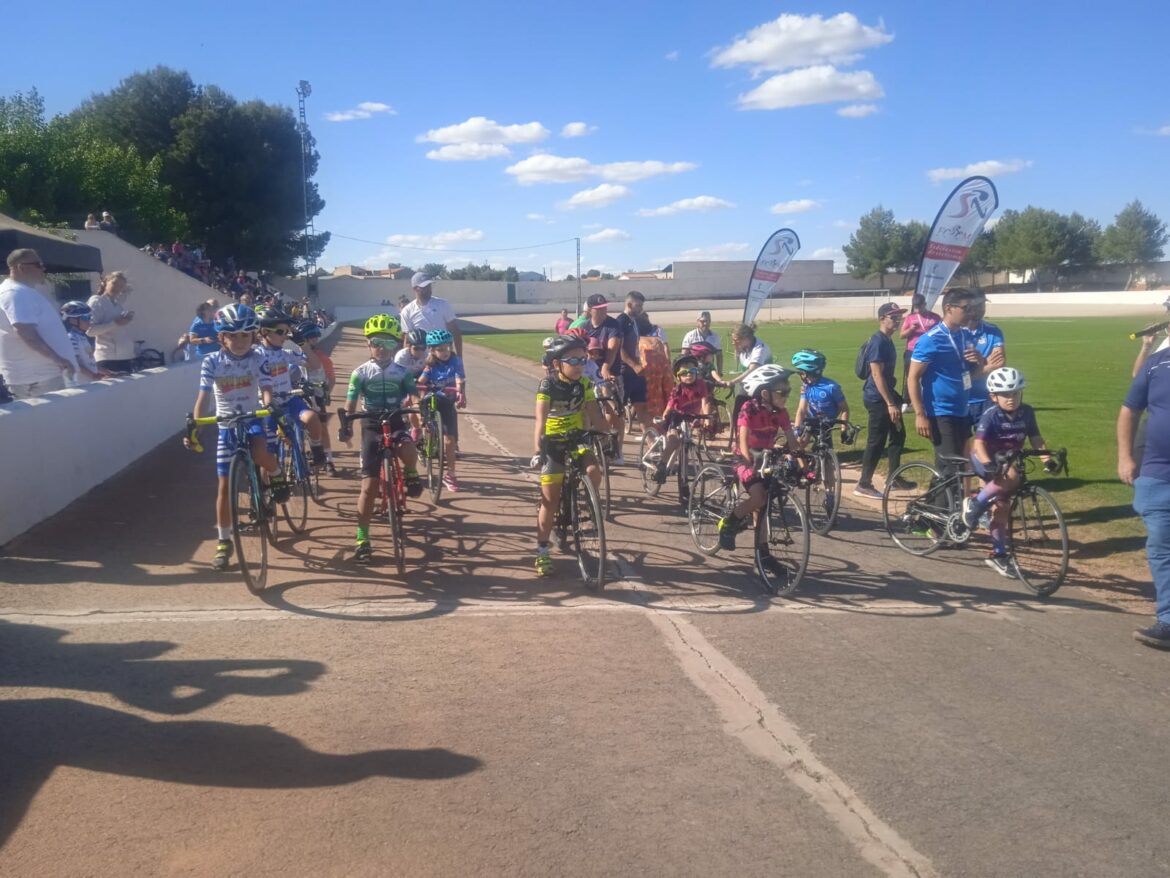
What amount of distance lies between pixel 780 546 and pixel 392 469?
294 cm

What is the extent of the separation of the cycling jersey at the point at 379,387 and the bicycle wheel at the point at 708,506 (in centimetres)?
257

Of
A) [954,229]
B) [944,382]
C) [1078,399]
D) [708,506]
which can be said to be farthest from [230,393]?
[1078,399]

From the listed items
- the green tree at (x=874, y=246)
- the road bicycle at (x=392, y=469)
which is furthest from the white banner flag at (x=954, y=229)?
the green tree at (x=874, y=246)

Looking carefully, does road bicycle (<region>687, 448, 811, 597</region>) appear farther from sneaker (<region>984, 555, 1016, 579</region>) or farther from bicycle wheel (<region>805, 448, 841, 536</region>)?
sneaker (<region>984, 555, 1016, 579</region>)

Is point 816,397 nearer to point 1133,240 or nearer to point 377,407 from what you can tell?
point 377,407

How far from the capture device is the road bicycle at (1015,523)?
6.76 meters

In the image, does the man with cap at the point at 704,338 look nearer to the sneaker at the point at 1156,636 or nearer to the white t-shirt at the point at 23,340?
the sneaker at the point at 1156,636

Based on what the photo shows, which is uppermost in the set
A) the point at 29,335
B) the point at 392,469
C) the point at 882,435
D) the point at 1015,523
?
the point at 29,335

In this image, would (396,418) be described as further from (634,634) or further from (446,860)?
(446,860)

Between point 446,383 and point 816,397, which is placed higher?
point 446,383

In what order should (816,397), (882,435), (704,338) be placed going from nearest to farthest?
(816,397)
(882,435)
(704,338)

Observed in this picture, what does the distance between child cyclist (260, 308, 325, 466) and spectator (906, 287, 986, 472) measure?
5268mm

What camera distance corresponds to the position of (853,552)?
778cm

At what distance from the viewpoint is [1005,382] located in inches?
271
